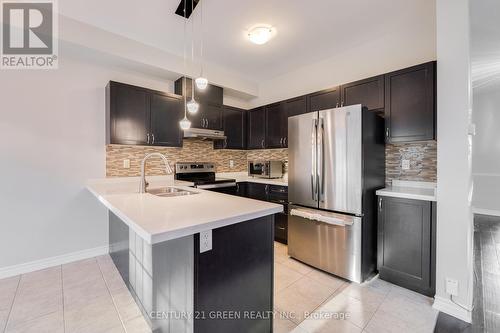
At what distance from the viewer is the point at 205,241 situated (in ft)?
3.95

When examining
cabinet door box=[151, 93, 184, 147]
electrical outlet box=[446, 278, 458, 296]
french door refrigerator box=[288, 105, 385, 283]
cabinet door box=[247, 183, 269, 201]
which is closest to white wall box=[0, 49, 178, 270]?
cabinet door box=[151, 93, 184, 147]

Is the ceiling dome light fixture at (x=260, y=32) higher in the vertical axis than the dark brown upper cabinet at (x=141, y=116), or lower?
higher

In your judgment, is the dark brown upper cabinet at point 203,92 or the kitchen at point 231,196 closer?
the kitchen at point 231,196

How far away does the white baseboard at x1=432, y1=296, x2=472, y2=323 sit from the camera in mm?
1800

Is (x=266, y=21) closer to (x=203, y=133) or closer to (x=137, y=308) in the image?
(x=203, y=133)

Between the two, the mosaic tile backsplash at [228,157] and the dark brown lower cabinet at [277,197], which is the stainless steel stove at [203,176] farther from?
the dark brown lower cabinet at [277,197]

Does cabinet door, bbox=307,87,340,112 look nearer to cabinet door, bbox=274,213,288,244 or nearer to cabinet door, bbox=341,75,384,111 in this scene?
cabinet door, bbox=341,75,384,111

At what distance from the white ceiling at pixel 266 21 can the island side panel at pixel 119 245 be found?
2256mm

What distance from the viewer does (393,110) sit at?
2498mm

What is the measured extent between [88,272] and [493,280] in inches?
175

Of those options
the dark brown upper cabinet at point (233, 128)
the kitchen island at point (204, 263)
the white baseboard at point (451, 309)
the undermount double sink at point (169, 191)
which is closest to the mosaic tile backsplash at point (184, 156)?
the dark brown upper cabinet at point (233, 128)

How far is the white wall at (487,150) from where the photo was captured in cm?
514

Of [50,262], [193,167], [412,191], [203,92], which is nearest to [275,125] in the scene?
[203,92]

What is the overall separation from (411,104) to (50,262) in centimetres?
449
